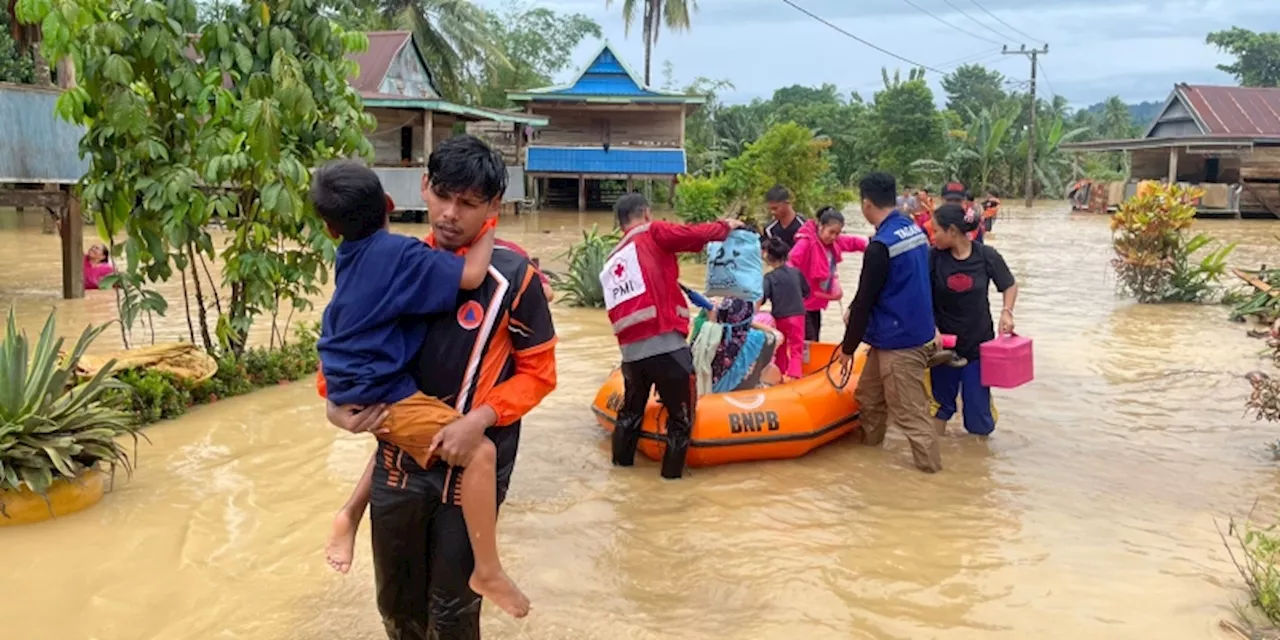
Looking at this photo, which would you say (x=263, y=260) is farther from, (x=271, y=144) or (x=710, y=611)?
(x=710, y=611)

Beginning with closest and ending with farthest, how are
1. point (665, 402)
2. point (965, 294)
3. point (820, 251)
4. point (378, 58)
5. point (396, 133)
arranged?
point (665, 402)
point (965, 294)
point (820, 251)
point (378, 58)
point (396, 133)

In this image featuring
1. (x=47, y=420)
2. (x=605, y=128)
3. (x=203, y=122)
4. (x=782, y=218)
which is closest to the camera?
(x=47, y=420)

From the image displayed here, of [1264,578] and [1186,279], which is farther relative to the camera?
[1186,279]

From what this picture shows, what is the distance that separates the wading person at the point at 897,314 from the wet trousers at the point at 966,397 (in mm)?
701

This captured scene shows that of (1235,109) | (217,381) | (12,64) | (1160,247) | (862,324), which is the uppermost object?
(1235,109)

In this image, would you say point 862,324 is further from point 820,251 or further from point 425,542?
point 425,542

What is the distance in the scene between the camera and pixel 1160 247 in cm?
1327

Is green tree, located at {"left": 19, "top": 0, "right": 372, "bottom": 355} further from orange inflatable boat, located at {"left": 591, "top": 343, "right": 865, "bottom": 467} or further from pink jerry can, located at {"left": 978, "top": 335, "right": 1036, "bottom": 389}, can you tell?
pink jerry can, located at {"left": 978, "top": 335, "right": 1036, "bottom": 389}

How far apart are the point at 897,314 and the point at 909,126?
39941mm

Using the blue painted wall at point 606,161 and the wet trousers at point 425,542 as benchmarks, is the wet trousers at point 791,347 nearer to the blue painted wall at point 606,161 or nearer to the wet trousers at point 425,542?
the wet trousers at point 425,542

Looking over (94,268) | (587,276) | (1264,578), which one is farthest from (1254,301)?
(94,268)

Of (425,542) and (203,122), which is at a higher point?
(203,122)

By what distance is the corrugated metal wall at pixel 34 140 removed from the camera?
1001cm

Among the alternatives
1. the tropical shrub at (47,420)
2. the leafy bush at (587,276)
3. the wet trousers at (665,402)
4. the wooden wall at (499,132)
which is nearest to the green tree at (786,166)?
the leafy bush at (587,276)
